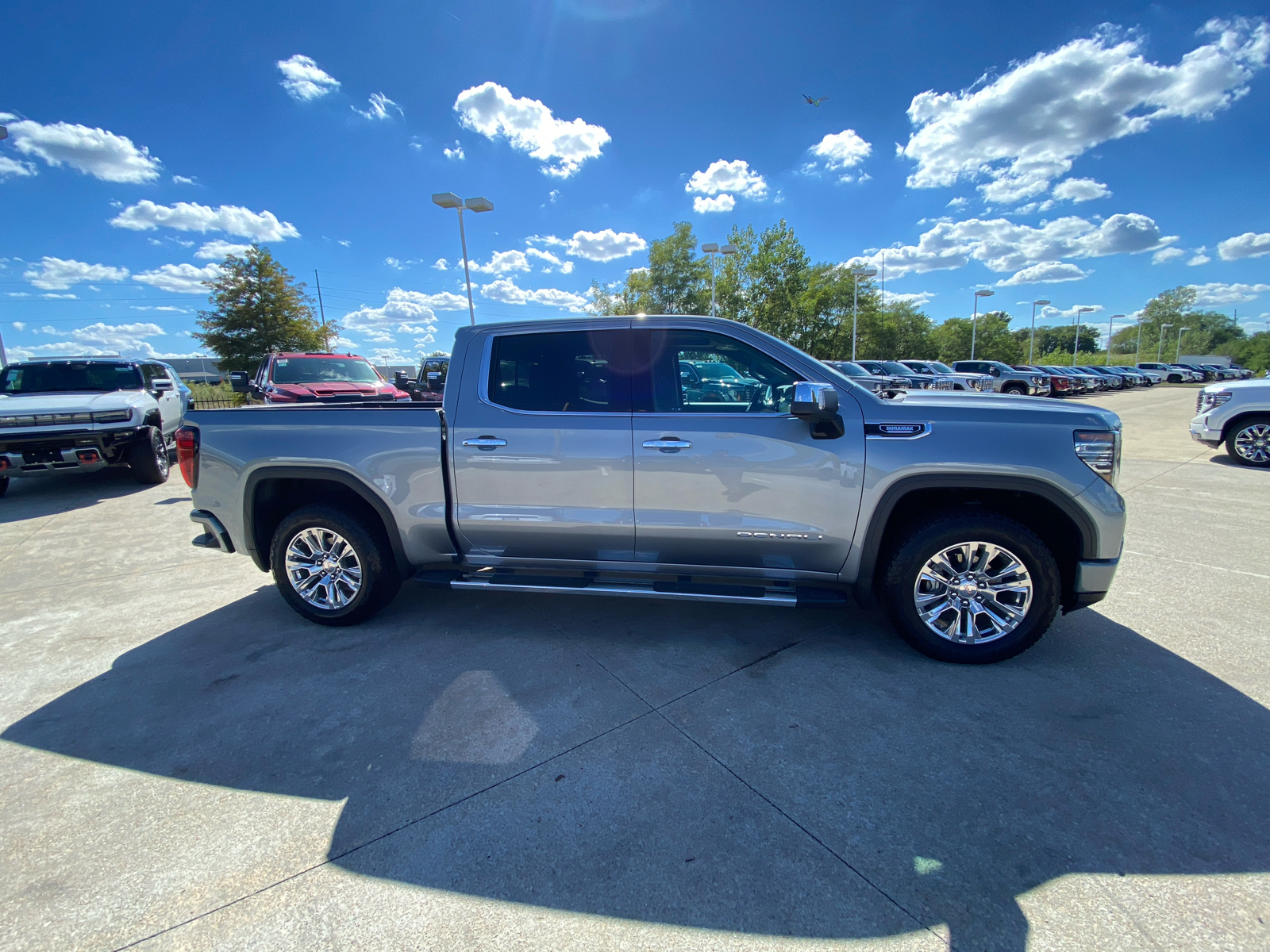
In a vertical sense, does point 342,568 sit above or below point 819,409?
below

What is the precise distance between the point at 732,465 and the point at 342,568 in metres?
2.55

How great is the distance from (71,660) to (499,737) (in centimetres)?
283

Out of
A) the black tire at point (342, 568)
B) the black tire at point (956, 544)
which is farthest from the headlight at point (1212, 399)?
the black tire at point (342, 568)

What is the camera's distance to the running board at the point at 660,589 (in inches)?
119

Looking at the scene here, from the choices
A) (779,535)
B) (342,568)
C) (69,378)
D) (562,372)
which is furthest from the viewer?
(69,378)

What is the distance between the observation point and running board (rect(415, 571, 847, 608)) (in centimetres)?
302

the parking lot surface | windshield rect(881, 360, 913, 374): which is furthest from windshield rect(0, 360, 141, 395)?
windshield rect(881, 360, 913, 374)

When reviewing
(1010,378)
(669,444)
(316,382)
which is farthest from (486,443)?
(1010,378)

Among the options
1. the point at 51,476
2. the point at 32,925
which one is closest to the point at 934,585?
the point at 32,925

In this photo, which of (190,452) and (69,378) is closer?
(190,452)

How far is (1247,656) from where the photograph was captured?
3.15 m

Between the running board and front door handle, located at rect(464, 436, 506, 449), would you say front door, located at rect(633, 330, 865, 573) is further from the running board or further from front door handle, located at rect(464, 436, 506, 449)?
front door handle, located at rect(464, 436, 506, 449)

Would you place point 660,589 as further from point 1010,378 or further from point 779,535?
point 1010,378

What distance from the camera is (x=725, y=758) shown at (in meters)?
2.44
